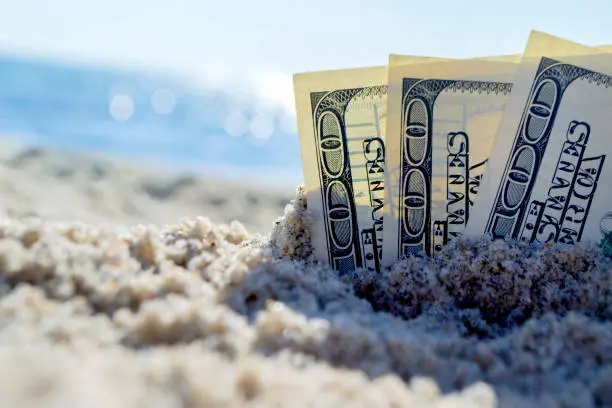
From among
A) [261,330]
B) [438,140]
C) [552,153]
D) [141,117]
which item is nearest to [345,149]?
[438,140]

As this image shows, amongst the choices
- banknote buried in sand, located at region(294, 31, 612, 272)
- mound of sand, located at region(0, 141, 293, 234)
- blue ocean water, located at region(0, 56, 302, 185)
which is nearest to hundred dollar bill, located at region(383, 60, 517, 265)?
banknote buried in sand, located at region(294, 31, 612, 272)

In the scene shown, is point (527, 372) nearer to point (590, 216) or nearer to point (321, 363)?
point (321, 363)

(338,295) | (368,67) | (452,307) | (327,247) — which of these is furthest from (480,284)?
(368,67)

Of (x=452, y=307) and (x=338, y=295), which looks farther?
(x=452, y=307)

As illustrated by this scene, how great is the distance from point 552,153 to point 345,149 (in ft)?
2.08

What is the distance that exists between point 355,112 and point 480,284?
716mm

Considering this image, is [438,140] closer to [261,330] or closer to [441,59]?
[441,59]

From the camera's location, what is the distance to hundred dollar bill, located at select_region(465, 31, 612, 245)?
5.32 ft

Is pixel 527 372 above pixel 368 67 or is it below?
below

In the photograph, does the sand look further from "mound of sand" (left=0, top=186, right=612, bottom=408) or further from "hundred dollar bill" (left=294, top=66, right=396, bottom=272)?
"hundred dollar bill" (left=294, top=66, right=396, bottom=272)

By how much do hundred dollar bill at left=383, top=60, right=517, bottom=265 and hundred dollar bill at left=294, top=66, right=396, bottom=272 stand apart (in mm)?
57

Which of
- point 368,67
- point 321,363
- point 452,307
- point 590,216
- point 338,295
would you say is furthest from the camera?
point 368,67

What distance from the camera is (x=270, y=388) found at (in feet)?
2.10

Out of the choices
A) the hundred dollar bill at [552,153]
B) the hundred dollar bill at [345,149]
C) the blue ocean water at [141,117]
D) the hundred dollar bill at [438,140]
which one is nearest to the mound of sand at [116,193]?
the blue ocean water at [141,117]
